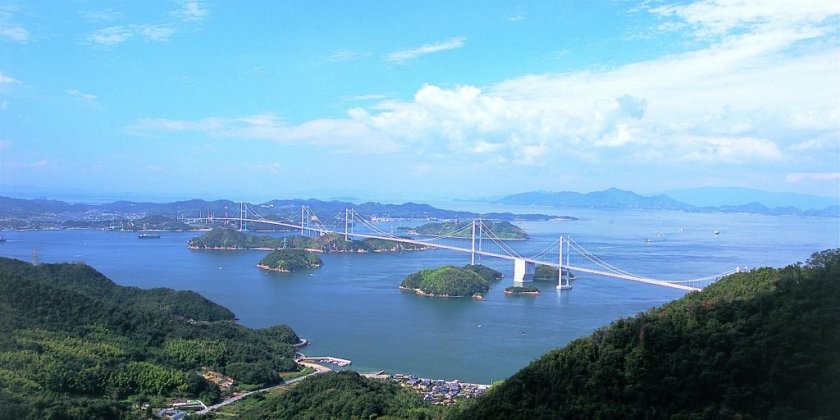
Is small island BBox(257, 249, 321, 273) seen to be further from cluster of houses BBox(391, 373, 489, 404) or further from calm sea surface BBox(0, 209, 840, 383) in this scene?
cluster of houses BBox(391, 373, 489, 404)

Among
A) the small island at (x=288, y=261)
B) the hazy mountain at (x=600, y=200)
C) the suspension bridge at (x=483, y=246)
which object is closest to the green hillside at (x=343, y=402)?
the suspension bridge at (x=483, y=246)

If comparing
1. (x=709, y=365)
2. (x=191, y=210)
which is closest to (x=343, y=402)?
(x=709, y=365)

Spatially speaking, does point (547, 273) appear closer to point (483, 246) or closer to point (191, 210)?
point (483, 246)

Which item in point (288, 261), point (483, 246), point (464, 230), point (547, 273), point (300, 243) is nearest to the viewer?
point (547, 273)

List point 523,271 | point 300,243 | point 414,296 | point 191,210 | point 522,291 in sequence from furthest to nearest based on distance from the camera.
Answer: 1. point 191,210
2. point 300,243
3. point 523,271
4. point 522,291
5. point 414,296

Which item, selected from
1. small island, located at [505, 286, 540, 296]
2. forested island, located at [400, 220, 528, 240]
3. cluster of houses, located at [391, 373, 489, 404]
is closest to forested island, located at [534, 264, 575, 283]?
small island, located at [505, 286, 540, 296]
